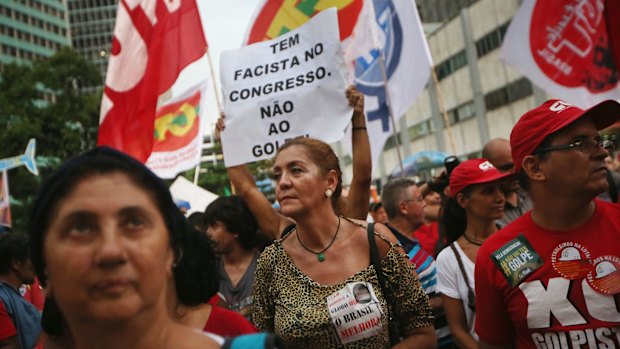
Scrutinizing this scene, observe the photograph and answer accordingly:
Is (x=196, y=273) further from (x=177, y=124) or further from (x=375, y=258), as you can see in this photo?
(x=177, y=124)

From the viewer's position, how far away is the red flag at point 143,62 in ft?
23.2

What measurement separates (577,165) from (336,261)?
Answer: 1.16 metres

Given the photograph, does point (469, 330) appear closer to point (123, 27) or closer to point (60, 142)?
point (123, 27)

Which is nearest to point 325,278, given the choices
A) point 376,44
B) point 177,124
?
point 376,44

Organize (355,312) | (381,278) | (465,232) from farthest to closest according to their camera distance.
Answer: (465,232) < (381,278) < (355,312)

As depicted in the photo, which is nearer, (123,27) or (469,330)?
(469,330)

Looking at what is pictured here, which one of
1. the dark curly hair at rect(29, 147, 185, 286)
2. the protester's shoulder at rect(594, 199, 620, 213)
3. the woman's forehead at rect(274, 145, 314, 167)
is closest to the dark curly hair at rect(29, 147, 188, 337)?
the dark curly hair at rect(29, 147, 185, 286)

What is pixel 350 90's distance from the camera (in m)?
4.59

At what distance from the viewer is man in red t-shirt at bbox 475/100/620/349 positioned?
8.52 ft

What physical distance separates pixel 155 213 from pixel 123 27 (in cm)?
616

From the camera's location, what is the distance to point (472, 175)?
4.22 m

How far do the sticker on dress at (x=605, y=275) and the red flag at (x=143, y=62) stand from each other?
5203 mm

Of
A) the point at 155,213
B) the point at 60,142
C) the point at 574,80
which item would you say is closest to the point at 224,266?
the point at 155,213

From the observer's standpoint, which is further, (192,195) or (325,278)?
(192,195)
